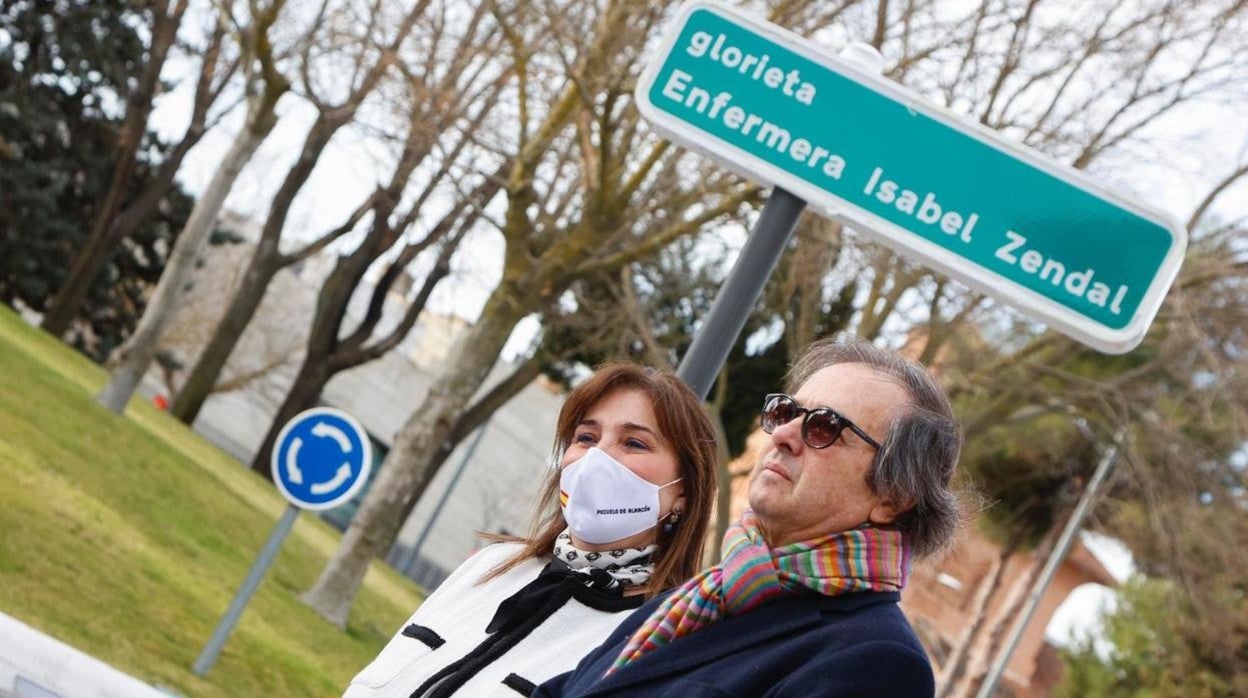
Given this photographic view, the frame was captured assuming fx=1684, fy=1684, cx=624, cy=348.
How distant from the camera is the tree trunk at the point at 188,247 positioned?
2305cm

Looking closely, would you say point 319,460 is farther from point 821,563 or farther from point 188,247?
point 188,247

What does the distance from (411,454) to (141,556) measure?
442 cm

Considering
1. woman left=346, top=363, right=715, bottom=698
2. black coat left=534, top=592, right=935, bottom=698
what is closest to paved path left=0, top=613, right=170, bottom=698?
woman left=346, top=363, right=715, bottom=698

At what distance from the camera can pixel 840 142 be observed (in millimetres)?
4941

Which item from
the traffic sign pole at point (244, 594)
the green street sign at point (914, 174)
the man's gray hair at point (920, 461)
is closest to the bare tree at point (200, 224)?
the traffic sign pole at point (244, 594)

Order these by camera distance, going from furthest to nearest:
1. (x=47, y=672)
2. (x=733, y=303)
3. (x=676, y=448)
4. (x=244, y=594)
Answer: (x=244, y=594)
(x=733, y=303)
(x=47, y=672)
(x=676, y=448)

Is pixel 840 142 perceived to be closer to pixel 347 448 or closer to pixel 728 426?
pixel 347 448

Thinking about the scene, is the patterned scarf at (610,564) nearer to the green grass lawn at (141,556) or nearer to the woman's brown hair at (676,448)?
the woman's brown hair at (676,448)

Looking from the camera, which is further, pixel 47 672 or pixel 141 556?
pixel 141 556

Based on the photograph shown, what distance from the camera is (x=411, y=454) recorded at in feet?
57.3

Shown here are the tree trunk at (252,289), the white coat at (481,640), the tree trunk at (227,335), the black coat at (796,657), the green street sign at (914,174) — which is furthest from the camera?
the tree trunk at (227,335)

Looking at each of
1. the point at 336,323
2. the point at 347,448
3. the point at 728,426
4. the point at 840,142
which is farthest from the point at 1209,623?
the point at 840,142

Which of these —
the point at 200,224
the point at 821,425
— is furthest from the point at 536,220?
the point at 821,425

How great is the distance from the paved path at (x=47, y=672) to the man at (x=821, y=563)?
1538 millimetres
